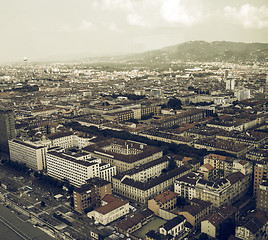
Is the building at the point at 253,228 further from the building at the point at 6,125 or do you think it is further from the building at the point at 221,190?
the building at the point at 6,125

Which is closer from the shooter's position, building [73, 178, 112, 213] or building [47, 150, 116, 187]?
building [73, 178, 112, 213]

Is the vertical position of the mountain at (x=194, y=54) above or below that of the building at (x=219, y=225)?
above

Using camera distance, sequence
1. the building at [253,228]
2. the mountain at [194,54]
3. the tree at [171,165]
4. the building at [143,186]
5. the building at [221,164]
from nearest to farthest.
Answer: the building at [253,228] < the building at [143,186] < the building at [221,164] < the tree at [171,165] < the mountain at [194,54]

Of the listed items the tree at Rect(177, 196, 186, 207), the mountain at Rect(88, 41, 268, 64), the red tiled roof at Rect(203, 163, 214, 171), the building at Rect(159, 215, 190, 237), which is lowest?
the tree at Rect(177, 196, 186, 207)

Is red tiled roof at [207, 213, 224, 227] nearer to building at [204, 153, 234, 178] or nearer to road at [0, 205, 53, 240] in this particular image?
building at [204, 153, 234, 178]

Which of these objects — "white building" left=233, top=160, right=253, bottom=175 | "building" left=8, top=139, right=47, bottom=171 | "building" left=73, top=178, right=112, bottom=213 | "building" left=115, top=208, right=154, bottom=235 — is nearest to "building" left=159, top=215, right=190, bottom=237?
"building" left=115, top=208, right=154, bottom=235

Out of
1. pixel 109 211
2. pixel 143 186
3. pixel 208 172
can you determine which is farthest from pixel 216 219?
pixel 208 172

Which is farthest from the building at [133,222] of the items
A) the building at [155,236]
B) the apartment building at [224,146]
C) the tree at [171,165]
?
the apartment building at [224,146]

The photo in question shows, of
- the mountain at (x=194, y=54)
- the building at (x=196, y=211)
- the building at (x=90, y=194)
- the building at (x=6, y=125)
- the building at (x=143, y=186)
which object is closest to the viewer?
the building at (x=196, y=211)
